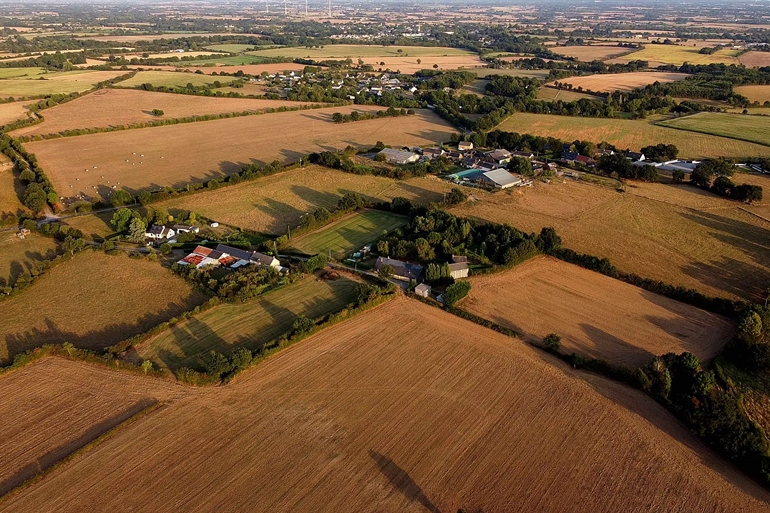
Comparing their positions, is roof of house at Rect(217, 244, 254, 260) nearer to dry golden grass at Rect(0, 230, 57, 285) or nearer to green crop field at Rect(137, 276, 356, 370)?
green crop field at Rect(137, 276, 356, 370)

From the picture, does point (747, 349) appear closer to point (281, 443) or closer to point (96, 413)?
point (281, 443)

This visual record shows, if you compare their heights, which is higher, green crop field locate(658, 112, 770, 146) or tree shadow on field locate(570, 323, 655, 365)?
green crop field locate(658, 112, 770, 146)

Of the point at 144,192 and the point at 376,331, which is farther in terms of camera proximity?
the point at 144,192

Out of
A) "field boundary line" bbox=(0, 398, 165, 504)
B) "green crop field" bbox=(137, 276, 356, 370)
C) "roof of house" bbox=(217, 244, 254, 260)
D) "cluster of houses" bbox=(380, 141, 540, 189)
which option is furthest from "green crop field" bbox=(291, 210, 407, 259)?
"field boundary line" bbox=(0, 398, 165, 504)

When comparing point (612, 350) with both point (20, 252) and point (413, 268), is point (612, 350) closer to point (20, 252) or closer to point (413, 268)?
point (413, 268)

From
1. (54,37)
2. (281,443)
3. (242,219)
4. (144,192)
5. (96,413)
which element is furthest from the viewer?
(54,37)

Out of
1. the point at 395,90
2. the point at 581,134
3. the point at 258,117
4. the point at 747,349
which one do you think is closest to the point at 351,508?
the point at 747,349
